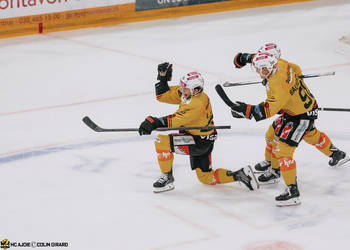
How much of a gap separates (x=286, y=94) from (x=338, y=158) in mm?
1085

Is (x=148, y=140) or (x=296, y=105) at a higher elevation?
(x=296, y=105)

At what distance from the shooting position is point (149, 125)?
5020 mm

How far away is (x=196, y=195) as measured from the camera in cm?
536

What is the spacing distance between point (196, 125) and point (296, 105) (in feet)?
2.48

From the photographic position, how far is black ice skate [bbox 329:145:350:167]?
575cm

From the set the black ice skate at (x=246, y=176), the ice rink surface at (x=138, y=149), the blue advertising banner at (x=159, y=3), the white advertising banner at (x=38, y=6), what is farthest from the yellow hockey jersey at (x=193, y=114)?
the blue advertising banner at (x=159, y=3)

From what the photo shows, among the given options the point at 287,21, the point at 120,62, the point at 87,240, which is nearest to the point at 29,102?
the point at 120,62

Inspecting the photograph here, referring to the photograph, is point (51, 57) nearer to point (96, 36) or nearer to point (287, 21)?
point (96, 36)

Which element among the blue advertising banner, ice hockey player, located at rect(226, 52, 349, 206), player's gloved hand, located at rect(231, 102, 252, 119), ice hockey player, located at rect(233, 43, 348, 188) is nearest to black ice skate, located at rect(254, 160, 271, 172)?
ice hockey player, located at rect(233, 43, 348, 188)

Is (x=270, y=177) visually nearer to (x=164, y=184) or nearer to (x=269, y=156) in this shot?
(x=269, y=156)

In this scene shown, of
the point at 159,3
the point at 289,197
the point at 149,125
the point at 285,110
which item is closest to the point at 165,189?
the point at 149,125

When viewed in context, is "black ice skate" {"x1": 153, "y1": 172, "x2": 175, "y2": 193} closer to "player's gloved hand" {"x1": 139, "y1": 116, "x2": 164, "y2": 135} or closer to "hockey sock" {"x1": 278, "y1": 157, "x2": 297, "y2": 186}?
"player's gloved hand" {"x1": 139, "y1": 116, "x2": 164, "y2": 135}

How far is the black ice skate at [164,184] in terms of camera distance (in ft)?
17.7

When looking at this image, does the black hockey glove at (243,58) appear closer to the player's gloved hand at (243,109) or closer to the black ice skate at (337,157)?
the player's gloved hand at (243,109)
